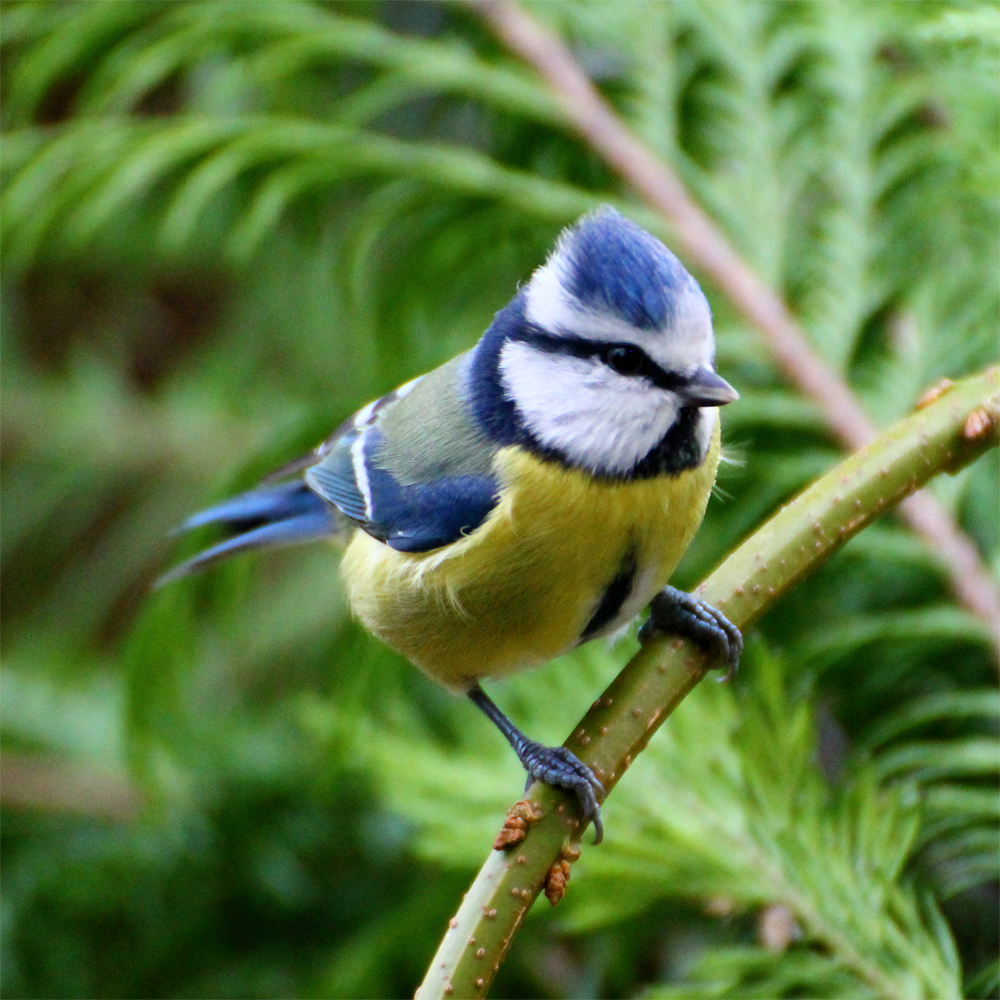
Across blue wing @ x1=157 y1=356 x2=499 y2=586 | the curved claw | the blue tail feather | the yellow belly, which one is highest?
the blue tail feather

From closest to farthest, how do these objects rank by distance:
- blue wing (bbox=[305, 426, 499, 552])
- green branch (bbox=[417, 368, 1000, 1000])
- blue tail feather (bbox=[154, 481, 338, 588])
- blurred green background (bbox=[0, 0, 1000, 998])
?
green branch (bbox=[417, 368, 1000, 1000]) < blurred green background (bbox=[0, 0, 1000, 998]) < blue wing (bbox=[305, 426, 499, 552]) < blue tail feather (bbox=[154, 481, 338, 588])

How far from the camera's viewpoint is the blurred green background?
29.8 inches

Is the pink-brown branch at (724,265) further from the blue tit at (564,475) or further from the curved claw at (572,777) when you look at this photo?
the curved claw at (572,777)

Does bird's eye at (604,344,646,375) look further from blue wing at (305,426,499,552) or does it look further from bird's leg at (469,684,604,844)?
bird's leg at (469,684,604,844)

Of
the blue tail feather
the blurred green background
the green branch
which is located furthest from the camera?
the blue tail feather

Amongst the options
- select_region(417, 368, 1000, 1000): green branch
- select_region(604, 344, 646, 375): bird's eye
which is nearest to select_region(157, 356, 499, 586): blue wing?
select_region(604, 344, 646, 375): bird's eye

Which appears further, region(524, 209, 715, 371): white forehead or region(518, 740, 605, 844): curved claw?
region(524, 209, 715, 371): white forehead

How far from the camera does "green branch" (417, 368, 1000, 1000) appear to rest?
0.62 metres

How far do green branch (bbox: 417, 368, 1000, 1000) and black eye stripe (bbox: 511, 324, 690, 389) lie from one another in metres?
0.16

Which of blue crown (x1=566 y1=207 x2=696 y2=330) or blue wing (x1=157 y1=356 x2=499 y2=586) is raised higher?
blue wing (x1=157 y1=356 x2=499 y2=586)

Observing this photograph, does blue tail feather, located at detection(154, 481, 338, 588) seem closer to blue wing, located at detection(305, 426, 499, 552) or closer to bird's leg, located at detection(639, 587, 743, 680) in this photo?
blue wing, located at detection(305, 426, 499, 552)

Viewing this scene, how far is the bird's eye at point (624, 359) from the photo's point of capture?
2.65ft

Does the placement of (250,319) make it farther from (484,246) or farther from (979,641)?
(979,641)

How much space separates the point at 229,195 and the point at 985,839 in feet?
4.17
